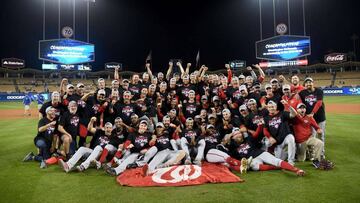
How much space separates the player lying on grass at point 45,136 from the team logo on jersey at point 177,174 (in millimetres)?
3488

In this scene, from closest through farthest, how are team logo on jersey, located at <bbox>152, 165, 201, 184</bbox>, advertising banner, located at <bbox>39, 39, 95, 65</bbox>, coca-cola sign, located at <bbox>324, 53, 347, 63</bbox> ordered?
team logo on jersey, located at <bbox>152, 165, 201, 184</bbox> < advertising banner, located at <bbox>39, 39, 95, 65</bbox> < coca-cola sign, located at <bbox>324, 53, 347, 63</bbox>

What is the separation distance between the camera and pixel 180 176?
19.5ft

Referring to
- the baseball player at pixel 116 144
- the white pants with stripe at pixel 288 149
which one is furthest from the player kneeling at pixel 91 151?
the white pants with stripe at pixel 288 149

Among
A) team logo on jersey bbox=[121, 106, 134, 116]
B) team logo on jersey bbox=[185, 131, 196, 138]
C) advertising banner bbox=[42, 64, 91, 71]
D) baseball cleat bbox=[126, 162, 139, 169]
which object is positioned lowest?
baseball cleat bbox=[126, 162, 139, 169]

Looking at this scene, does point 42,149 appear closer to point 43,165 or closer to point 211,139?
point 43,165

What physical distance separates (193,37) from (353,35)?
31.0 meters

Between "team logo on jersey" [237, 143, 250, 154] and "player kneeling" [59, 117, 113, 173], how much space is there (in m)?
3.43

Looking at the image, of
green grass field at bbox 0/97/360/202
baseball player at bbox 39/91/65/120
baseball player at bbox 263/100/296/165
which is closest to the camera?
green grass field at bbox 0/97/360/202

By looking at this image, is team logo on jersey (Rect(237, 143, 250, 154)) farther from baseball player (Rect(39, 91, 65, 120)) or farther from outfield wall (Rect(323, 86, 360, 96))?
outfield wall (Rect(323, 86, 360, 96))

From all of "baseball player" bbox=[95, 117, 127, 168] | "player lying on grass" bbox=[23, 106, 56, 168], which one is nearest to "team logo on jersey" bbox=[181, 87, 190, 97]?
"baseball player" bbox=[95, 117, 127, 168]

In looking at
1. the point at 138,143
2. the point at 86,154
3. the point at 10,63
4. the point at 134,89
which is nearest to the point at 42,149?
the point at 86,154

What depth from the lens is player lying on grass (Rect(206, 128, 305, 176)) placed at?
639 cm

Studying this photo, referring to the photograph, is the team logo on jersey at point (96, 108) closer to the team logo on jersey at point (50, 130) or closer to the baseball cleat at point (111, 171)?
the team logo on jersey at point (50, 130)

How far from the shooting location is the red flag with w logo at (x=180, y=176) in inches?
221
